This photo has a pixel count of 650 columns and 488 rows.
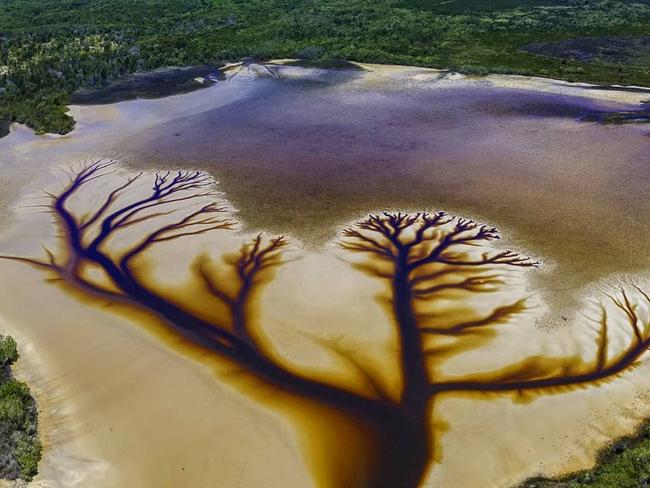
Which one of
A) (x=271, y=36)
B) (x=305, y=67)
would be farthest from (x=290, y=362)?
(x=271, y=36)

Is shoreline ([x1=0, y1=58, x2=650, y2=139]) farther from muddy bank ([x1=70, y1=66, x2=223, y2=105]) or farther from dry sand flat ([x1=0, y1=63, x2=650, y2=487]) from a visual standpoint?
dry sand flat ([x1=0, y1=63, x2=650, y2=487])

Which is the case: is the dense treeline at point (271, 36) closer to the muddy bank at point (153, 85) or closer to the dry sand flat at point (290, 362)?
the muddy bank at point (153, 85)

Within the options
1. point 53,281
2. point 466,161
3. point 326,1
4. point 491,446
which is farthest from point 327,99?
point 326,1

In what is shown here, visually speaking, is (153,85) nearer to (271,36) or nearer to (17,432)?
(271,36)

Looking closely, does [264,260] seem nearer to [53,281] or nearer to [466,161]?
[53,281]

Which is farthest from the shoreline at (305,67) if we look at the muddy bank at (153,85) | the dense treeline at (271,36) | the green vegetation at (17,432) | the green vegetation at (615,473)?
the green vegetation at (615,473)

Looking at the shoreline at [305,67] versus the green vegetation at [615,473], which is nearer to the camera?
the green vegetation at [615,473]
